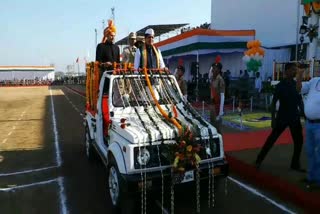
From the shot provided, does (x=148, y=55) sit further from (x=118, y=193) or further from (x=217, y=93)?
(x=217, y=93)

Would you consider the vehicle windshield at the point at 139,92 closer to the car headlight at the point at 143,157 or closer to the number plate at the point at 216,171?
the car headlight at the point at 143,157

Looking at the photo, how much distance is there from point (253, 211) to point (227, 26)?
30.4 metres

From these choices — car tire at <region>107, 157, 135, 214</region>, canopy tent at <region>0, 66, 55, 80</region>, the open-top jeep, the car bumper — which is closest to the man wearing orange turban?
the open-top jeep

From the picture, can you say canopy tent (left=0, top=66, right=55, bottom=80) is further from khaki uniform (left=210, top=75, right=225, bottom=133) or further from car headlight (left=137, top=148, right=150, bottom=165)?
car headlight (left=137, top=148, right=150, bottom=165)

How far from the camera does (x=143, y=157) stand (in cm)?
488

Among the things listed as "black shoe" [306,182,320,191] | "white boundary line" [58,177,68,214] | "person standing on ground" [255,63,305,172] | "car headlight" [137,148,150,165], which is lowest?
"white boundary line" [58,177,68,214]

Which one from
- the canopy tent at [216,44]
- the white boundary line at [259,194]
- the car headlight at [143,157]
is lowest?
the white boundary line at [259,194]

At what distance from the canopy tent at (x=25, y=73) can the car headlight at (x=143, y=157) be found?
87.1 metres

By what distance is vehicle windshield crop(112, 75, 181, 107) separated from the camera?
636cm

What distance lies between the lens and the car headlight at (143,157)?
4.85 m

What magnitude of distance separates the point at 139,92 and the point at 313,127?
2.77 metres

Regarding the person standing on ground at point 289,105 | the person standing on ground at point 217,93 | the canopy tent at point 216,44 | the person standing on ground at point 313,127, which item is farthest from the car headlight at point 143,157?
the canopy tent at point 216,44

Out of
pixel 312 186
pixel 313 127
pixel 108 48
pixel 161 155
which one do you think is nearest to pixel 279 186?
pixel 312 186

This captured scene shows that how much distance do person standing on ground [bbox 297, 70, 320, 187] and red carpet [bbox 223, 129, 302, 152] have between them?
9.70 feet
